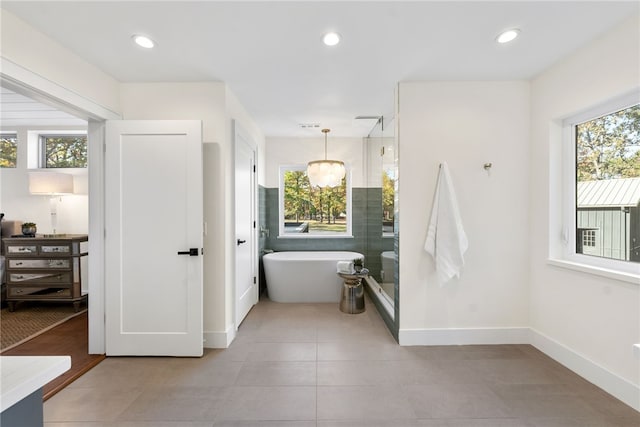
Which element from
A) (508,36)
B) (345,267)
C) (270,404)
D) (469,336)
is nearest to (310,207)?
(345,267)

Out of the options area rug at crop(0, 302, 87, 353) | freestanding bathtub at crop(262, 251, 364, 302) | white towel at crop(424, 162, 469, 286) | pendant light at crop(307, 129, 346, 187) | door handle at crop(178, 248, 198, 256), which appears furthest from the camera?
pendant light at crop(307, 129, 346, 187)

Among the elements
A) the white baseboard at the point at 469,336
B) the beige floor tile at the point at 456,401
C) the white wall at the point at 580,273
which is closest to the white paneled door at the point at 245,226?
the white baseboard at the point at 469,336

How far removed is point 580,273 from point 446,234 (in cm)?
95

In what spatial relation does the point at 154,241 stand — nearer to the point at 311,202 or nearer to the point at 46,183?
the point at 46,183

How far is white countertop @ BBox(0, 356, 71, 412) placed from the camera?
→ 0.67 meters

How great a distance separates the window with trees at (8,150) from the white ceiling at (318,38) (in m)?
2.85

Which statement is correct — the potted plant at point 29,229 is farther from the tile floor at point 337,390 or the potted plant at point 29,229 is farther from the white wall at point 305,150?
the white wall at point 305,150

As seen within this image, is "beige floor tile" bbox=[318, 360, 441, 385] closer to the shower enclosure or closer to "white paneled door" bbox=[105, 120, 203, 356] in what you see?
the shower enclosure

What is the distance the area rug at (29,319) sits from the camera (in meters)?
2.78

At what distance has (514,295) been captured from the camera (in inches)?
106

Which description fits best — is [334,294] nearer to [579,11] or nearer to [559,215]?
[559,215]

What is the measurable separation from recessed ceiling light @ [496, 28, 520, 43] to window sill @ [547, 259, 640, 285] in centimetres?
168

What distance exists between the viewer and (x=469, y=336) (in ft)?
8.82

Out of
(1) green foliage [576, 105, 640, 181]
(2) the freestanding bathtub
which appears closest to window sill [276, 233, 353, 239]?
(2) the freestanding bathtub
